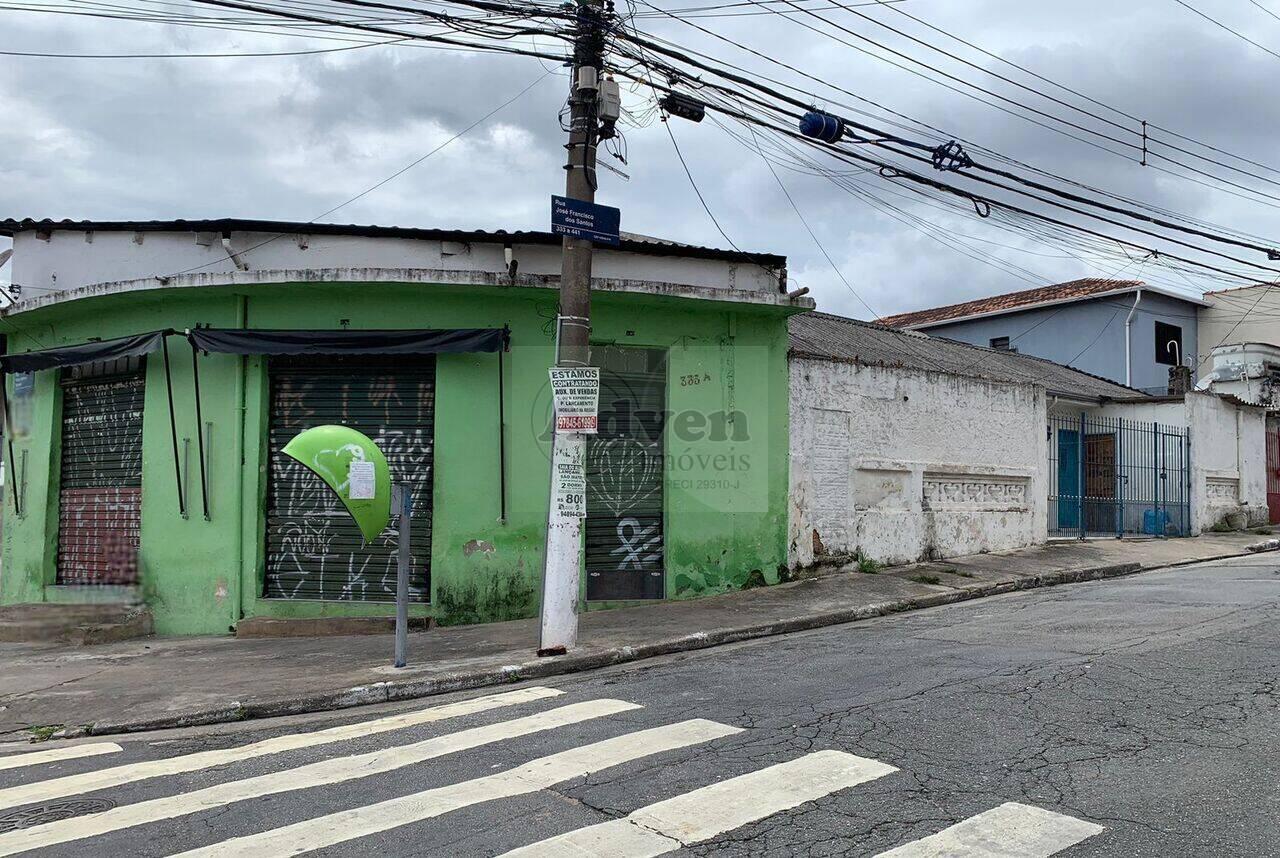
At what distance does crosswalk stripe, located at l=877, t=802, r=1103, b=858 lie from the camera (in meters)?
4.04

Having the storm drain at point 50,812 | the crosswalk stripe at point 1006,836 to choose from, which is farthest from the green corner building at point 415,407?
the crosswalk stripe at point 1006,836

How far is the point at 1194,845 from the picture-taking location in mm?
4039

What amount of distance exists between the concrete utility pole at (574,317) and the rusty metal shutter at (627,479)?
2.47 meters

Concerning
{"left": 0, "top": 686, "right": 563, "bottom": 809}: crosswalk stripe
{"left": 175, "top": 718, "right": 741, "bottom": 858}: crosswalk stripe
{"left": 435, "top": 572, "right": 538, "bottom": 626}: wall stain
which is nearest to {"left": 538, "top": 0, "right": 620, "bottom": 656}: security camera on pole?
{"left": 0, "top": 686, "right": 563, "bottom": 809}: crosswalk stripe

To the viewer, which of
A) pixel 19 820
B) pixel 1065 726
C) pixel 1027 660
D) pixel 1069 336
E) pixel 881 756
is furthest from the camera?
pixel 1069 336

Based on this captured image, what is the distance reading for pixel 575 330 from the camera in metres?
9.23

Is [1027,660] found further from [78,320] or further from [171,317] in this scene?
[78,320]

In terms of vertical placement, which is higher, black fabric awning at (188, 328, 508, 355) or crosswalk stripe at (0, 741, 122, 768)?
black fabric awning at (188, 328, 508, 355)

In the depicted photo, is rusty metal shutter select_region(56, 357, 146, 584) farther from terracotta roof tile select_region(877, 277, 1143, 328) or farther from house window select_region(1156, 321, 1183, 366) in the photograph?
house window select_region(1156, 321, 1183, 366)

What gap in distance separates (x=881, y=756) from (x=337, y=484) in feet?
17.2

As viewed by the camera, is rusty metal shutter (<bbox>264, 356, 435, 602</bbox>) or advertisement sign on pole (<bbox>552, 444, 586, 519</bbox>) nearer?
advertisement sign on pole (<bbox>552, 444, 586, 519</bbox>)

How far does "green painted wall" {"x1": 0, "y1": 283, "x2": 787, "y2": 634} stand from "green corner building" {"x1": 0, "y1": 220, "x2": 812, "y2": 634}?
3 centimetres

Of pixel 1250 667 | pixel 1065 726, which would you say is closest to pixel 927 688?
pixel 1065 726

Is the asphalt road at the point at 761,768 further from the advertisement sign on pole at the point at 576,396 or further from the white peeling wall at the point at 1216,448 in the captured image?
the white peeling wall at the point at 1216,448
